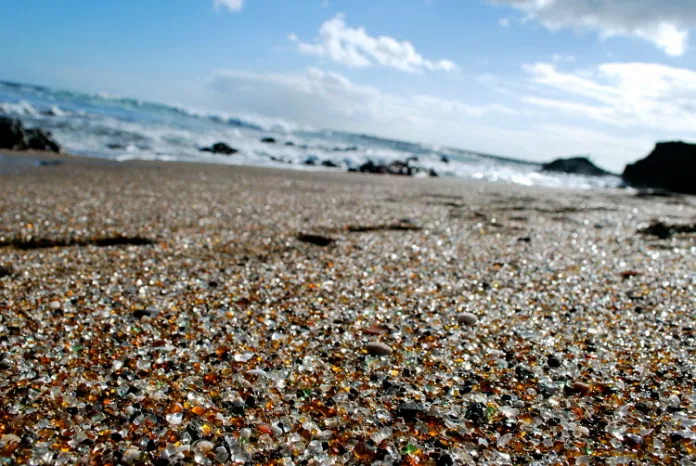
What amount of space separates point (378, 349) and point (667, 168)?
39.7m

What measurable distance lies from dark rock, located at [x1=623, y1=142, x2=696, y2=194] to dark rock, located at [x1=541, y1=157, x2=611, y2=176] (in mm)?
5253

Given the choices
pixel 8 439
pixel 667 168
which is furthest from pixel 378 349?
pixel 667 168

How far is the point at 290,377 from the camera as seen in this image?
2932 millimetres

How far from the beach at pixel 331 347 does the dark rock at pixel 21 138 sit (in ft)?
44.5

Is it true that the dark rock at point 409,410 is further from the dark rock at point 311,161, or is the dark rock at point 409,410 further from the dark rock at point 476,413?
the dark rock at point 311,161

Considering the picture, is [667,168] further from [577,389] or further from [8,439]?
[8,439]

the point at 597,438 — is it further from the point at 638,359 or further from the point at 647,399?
the point at 638,359

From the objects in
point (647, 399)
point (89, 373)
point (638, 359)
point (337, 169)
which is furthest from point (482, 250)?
point (337, 169)

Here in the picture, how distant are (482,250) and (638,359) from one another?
340 cm

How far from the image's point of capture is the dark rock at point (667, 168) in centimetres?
3202

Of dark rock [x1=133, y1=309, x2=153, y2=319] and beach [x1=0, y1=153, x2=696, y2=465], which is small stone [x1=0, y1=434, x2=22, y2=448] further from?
dark rock [x1=133, y1=309, x2=153, y2=319]

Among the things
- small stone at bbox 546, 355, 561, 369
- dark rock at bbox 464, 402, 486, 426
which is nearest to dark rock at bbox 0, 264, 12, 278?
dark rock at bbox 464, 402, 486, 426

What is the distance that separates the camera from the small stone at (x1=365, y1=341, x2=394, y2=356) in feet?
10.9

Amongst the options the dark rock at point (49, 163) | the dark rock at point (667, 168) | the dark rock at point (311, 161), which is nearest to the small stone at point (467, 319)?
the dark rock at point (49, 163)
